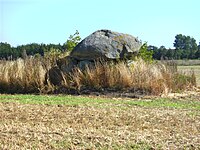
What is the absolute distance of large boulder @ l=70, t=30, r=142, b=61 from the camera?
14945 mm

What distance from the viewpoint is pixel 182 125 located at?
7.44 metres

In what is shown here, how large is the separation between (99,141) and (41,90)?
28.3 ft

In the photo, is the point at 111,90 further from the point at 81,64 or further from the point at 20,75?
the point at 20,75

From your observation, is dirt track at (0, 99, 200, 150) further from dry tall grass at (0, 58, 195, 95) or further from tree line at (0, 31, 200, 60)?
tree line at (0, 31, 200, 60)

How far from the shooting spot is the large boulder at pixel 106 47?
14.9 meters

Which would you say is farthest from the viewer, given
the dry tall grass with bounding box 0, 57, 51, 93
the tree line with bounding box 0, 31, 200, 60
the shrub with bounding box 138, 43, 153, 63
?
the tree line with bounding box 0, 31, 200, 60

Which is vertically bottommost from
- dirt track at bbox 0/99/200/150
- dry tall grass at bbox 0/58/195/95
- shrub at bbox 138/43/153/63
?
dirt track at bbox 0/99/200/150

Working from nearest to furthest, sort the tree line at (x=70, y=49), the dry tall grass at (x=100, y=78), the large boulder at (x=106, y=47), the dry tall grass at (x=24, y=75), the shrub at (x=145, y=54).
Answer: the dry tall grass at (x=100, y=78) < the dry tall grass at (x=24, y=75) < the large boulder at (x=106, y=47) < the shrub at (x=145, y=54) < the tree line at (x=70, y=49)

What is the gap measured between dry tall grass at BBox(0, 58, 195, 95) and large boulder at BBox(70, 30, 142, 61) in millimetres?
450

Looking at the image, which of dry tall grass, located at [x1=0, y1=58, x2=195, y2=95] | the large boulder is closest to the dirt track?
dry tall grass, located at [x1=0, y1=58, x2=195, y2=95]

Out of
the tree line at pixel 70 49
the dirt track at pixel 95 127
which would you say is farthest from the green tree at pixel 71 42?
the dirt track at pixel 95 127

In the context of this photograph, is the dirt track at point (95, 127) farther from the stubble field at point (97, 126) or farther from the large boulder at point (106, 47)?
the large boulder at point (106, 47)

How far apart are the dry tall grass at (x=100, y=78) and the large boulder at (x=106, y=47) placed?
0.45m

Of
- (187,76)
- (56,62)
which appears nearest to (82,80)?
(56,62)
